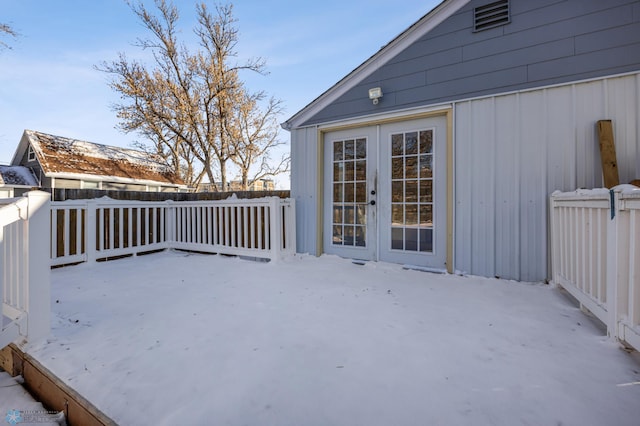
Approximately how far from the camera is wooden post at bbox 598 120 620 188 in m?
2.56

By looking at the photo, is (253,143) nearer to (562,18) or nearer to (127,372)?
(562,18)

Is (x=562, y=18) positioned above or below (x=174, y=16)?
below

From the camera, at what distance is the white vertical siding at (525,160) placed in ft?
8.87

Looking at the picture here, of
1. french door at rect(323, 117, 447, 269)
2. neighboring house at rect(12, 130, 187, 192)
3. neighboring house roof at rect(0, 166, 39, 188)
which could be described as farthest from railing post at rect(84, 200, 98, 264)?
neighboring house roof at rect(0, 166, 39, 188)

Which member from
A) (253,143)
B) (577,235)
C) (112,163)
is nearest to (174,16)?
(253,143)

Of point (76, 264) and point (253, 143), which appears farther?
point (253, 143)

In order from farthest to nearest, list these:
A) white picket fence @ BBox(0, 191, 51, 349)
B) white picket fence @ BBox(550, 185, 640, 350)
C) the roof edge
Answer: the roof edge
white picket fence @ BBox(0, 191, 51, 349)
white picket fence @ BBox(550, 185, 640, 350)

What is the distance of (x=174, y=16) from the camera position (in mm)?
9562

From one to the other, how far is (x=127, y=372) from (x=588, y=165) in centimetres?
414

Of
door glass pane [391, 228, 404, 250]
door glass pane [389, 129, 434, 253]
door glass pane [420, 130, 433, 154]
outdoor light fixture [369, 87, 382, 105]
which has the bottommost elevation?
door glass pane [391, 228, 404, 250]

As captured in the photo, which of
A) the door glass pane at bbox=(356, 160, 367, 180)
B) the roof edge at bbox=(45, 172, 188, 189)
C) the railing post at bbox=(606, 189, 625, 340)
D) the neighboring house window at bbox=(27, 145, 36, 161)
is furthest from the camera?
the neighboring house window at bbox=(27, 145, 36, 161)

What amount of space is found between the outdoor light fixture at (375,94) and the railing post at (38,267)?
11.6 feet

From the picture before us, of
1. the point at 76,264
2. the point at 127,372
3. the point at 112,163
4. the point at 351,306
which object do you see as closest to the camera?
the point at 127,372

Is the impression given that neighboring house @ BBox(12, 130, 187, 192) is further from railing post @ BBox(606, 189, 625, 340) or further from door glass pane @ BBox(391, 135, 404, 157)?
railing post @ BBox(606, 189, 625, 340)
